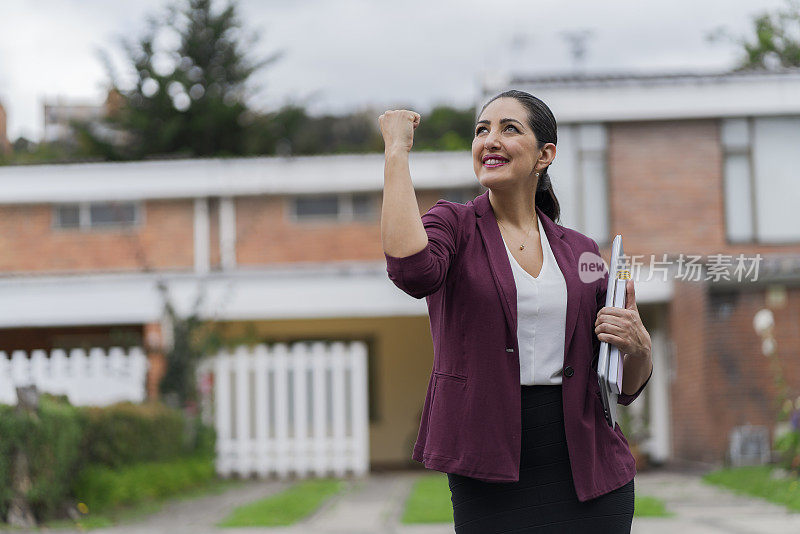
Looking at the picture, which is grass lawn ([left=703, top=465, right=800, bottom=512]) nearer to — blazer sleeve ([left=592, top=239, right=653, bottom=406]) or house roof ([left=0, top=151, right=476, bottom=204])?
blazer sleeve ([left=592, top=239, right=653, bottom=406])

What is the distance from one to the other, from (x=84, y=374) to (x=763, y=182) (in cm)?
948

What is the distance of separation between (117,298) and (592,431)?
43.5ft

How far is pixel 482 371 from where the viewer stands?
7.02 ft

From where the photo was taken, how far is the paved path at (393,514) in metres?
6.79

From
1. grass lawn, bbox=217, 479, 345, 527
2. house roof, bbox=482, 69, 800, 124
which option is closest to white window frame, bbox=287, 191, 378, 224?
house roof, bbox=482, 69, 800, 124

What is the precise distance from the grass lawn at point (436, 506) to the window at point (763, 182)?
6830 millimetres

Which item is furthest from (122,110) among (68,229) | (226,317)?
(226,317)

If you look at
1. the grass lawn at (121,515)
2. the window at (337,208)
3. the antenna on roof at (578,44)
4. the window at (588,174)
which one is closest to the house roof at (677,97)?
the window at (588,174)

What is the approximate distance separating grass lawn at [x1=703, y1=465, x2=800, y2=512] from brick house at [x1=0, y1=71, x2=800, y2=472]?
1.08 meters

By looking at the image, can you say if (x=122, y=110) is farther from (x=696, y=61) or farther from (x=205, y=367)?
(x=205, y=367)

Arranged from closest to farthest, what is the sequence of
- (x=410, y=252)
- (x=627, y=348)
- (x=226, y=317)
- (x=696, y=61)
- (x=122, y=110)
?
(x=410, y=252) → (x=627, y=348) → (x=226, y=317) → (x=696, y=61) → (x=122, y=110)

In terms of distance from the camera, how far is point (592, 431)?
2.24 metres

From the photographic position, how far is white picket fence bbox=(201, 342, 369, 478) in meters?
12.3

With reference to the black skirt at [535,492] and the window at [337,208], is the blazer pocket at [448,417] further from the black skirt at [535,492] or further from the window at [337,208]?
the window at [337,208]
